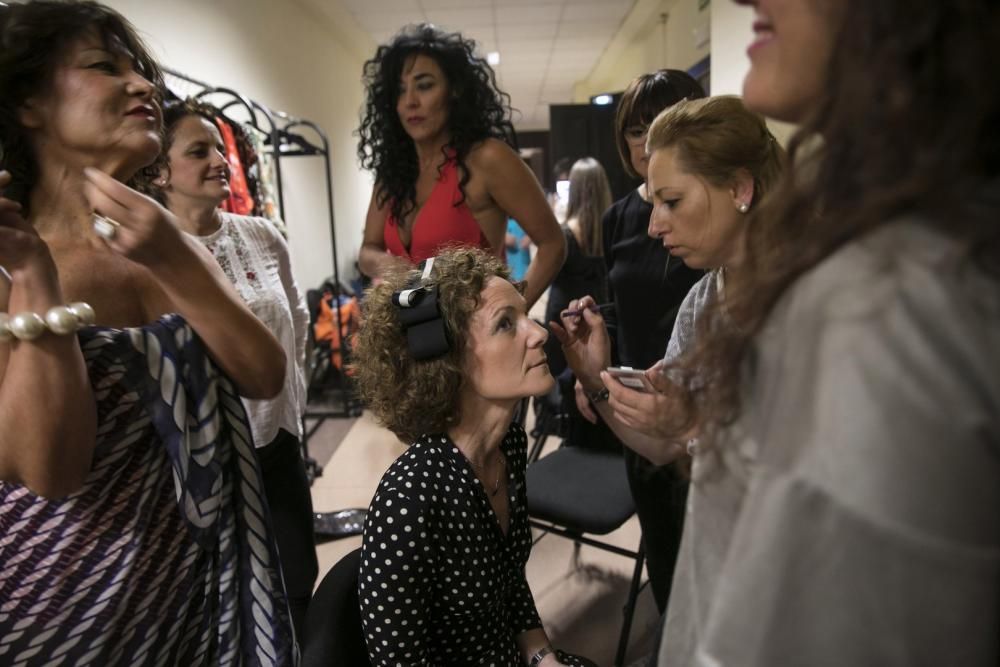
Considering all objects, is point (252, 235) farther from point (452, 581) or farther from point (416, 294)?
point (452, 581)

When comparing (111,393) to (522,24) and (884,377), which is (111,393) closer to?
(884,377)

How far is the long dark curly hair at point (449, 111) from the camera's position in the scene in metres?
1.83

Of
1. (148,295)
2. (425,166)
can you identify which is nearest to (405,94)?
(425,166)

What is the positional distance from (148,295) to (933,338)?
1023 millimetres

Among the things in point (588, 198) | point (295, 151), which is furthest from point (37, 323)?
point (295, 151)

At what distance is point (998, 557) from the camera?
35 cm

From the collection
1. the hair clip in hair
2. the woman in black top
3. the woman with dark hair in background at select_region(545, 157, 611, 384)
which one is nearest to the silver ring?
the hair clip in hair

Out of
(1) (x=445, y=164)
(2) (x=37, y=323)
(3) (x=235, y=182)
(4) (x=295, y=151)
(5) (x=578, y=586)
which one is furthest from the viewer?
(4) (x=295, y=151)

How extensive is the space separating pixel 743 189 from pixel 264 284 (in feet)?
4.42

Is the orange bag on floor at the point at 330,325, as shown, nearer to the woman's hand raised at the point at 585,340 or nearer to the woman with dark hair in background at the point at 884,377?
the woman's hand raised at the point at 585,340

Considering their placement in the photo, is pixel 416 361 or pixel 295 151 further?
pixel 295 151

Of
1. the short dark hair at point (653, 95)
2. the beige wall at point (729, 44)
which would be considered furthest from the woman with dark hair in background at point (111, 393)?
the beige wall at point (729, 44)

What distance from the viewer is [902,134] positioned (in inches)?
14.6

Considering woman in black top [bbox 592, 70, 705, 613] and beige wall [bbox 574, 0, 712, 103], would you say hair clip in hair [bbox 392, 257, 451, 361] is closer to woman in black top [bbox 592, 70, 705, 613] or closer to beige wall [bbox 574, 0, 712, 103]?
woman in black top [bbox 592, 70, 705, 613]
